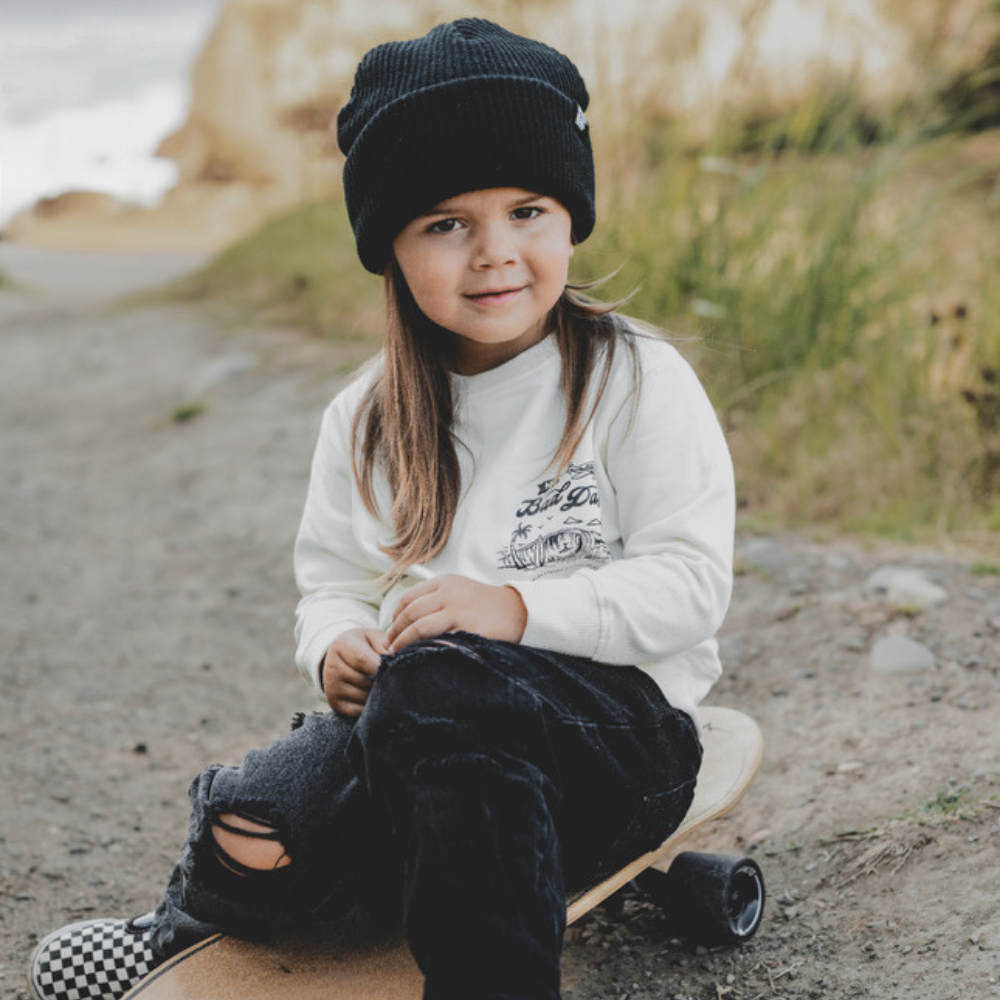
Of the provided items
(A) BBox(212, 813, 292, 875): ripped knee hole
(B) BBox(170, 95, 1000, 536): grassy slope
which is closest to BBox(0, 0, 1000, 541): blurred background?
(B) BBox(170, 95, 1000, 536): grassy slope

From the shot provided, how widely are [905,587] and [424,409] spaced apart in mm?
1355

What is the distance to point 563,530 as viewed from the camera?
160 centimetres

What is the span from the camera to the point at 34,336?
7.11 metres

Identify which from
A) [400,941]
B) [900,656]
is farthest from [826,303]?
[400,941]

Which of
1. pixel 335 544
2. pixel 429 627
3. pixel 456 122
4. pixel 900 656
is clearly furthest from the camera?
pixel 900 656

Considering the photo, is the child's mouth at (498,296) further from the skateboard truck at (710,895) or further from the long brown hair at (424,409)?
the skateboard truck at (710,895)

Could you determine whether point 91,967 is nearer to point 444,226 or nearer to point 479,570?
point 479,570

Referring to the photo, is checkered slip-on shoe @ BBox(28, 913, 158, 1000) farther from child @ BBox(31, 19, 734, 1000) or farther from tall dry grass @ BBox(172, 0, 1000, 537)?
→ tall dry grass @ BBox(172, 0, 1000, 537)

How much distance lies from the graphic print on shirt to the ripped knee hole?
1.41 feet

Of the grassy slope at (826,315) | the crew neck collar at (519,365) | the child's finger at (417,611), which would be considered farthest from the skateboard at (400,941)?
the grassy slope at (826,315)

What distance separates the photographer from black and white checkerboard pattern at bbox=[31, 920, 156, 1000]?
5.52 ft

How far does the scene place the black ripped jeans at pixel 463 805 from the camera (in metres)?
1.23

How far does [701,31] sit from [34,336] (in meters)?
4.64

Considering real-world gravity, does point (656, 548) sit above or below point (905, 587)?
above
